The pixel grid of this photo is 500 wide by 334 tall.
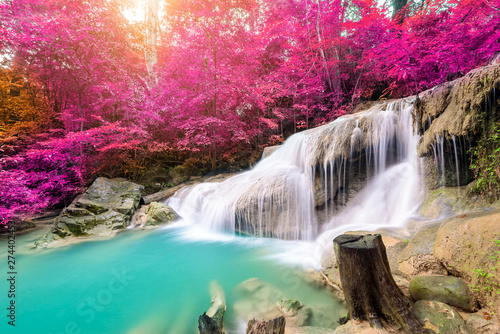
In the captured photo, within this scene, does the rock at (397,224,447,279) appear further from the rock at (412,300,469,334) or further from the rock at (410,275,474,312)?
the rock at (412,300,469,334)

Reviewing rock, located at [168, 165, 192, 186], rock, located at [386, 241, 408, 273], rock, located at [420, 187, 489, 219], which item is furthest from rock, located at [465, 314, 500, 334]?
rock, located at [168, 165, 192, 186]

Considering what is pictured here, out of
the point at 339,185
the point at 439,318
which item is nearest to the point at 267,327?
the point at 439,318

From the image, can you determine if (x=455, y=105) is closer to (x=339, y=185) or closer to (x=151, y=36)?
(x=339, y=185)

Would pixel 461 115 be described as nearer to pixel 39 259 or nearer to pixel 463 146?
pixel 463 146

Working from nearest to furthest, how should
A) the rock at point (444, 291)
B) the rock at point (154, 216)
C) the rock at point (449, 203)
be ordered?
the rock at point (444, 291)
the rock at point (449, 203)
the rock at point (154, 216)

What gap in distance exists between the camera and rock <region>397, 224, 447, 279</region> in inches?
95.1

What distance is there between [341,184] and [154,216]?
19.9ft

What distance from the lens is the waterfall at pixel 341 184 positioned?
499cm

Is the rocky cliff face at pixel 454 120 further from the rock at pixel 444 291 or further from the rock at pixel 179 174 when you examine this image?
the rock at pixel 179 174

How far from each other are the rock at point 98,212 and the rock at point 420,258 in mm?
7339

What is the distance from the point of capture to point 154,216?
673 centimetres

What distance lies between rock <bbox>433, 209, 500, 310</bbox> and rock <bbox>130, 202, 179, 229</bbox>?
22.4ft

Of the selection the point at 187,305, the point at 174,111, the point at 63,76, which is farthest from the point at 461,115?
the point at 63,76

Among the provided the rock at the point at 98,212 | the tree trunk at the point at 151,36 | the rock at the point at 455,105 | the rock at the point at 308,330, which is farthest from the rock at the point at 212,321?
the tree trunk at the point at 151,36
